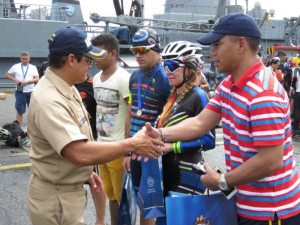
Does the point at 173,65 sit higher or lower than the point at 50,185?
higher

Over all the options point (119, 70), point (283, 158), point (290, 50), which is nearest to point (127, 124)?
point (119, 70)

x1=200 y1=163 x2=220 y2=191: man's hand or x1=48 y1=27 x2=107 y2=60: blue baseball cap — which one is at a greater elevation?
x1=48 y1=27 x2=107 y2=60: blue baseball cap

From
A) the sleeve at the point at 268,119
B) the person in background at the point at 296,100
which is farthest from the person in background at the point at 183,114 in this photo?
the person in background at the point at 296,100

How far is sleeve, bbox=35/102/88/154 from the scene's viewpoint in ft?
7.59

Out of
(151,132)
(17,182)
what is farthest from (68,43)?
(17,182)

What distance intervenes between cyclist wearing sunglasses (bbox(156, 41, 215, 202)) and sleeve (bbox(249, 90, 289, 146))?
3.80 feet

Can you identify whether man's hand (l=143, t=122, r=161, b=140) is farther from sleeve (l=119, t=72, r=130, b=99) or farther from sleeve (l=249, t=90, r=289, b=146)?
sleeve (l=119, t=72, r=130, b=99)

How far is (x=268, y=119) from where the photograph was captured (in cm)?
199

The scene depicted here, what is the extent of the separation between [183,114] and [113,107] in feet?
3.96

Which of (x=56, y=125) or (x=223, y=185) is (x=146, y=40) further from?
(x=223, y=185)

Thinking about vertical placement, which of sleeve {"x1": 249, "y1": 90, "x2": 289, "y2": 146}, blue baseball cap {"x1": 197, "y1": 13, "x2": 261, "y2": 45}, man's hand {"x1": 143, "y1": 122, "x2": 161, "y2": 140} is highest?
blue baseball cap {"x1": 197, "y1": 13, "x2": 261, "y2": 45}

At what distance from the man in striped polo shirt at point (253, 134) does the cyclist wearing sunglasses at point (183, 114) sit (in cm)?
84

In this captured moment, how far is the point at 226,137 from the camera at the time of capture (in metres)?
2.33

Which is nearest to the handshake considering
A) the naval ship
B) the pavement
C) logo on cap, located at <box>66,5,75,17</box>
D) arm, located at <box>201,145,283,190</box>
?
arm, located at <box>201,145,283,190</box>
